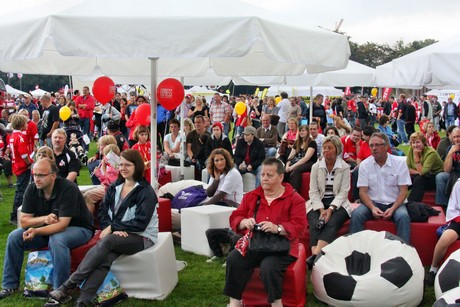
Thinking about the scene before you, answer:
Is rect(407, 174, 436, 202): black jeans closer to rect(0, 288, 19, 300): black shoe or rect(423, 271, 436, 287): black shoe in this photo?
rect(423, 271, 436, 287): black shoe

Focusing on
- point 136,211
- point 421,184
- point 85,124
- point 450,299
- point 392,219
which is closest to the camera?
point 450,299

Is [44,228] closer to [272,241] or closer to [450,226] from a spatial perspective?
[272,241]

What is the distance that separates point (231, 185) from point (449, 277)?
10.0ft

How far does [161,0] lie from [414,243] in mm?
3595

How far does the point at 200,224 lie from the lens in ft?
21.8

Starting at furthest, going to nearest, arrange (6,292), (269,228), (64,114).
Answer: (64,114), (6,292), (269,228)

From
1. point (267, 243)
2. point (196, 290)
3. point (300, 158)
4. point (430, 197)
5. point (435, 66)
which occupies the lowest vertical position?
point (196, 290)

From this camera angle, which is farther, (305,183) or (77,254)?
(305,183)

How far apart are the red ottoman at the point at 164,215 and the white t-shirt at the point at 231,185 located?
68 centimetres

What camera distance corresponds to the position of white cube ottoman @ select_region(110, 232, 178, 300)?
5141 mm

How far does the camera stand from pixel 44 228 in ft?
16.8

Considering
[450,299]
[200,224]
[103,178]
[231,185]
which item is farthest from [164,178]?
[450,299]

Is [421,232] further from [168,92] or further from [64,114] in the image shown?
[64,114]

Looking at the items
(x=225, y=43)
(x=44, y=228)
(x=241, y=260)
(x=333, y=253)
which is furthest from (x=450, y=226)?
(x=44, y=228)
